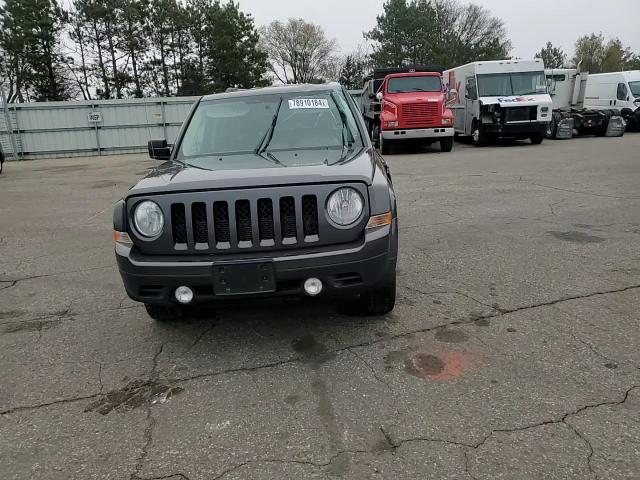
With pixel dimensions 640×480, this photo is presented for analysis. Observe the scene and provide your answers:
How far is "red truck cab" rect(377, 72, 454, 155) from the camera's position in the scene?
16.5 meters

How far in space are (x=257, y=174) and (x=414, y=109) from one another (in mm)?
14347

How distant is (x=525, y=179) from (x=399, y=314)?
8015 millimetres

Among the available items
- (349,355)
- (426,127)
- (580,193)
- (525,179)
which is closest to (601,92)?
(426,127)

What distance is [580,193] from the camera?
8.70 meters

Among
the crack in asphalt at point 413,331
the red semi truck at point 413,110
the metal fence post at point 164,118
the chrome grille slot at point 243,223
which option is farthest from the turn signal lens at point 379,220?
the metal fence post at point 164,118

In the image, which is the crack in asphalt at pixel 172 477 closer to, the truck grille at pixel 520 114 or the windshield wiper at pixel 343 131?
→ the windshield wiper at pixel 343 131

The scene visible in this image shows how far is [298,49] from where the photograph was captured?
5984 cm

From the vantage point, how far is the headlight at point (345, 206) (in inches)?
120

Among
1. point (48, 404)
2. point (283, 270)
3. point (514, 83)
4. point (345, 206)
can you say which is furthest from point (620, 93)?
point (48, 404)

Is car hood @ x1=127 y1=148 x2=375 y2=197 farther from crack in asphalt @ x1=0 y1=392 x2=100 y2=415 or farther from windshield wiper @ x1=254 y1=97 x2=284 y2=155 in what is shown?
crack in asphalt @ x1=0 y1=392 x2=100 y2=415

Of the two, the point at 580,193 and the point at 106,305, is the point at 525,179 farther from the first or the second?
the point at 106,305

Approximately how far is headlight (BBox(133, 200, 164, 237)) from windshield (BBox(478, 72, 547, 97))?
17525 millimetres

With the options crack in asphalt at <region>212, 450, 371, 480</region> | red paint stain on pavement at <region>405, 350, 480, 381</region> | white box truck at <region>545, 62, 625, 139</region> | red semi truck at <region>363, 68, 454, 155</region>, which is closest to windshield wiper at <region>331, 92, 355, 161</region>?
red paint stain on pavement at <region>405, 350, 480, 381</region>

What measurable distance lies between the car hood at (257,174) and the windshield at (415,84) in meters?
14.4
